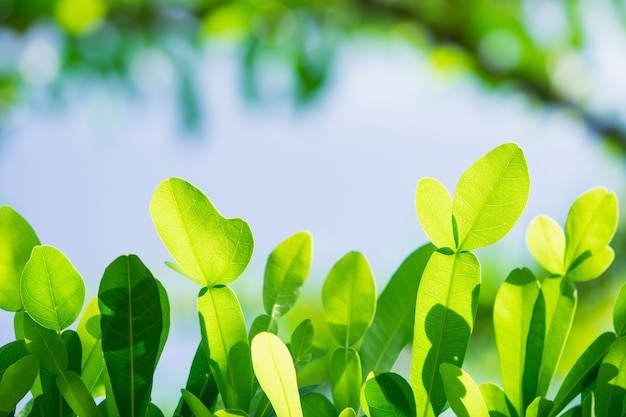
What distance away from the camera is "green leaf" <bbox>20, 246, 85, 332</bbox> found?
0.60 ft

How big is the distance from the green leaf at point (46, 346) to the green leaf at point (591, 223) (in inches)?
6.7

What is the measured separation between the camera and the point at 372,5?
4.22ft

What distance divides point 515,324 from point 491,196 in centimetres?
5

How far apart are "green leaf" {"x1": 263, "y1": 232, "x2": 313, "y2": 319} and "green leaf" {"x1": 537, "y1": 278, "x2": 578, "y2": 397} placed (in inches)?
3.4

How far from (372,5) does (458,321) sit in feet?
3.89

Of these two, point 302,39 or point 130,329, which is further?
point 302,39

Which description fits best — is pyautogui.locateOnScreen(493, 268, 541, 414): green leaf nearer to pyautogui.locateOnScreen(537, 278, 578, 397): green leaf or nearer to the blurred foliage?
pyautogui.locateOnScreen(537, 278, 578, 397): green leaf

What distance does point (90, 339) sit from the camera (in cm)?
21

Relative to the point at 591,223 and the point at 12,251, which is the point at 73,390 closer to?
the point at 12,251

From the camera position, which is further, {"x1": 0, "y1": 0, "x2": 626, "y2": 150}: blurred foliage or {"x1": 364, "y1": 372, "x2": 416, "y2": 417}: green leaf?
{"x1": 0, "y1": 0, "x2": 626, "y2": 150}: blurred foliage

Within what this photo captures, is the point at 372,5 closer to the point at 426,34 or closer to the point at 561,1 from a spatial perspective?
the point at 426,34

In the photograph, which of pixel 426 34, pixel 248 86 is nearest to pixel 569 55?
pixel 426 34

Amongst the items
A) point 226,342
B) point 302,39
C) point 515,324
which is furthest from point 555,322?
point 302,39

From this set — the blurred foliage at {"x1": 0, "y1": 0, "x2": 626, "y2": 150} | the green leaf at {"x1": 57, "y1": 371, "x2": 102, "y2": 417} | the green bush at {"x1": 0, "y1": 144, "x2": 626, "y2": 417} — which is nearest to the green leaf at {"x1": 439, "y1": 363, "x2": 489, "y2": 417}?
the green bush at {"x1": 0, "y1": 144, "x2": 626, "y2": 417}
